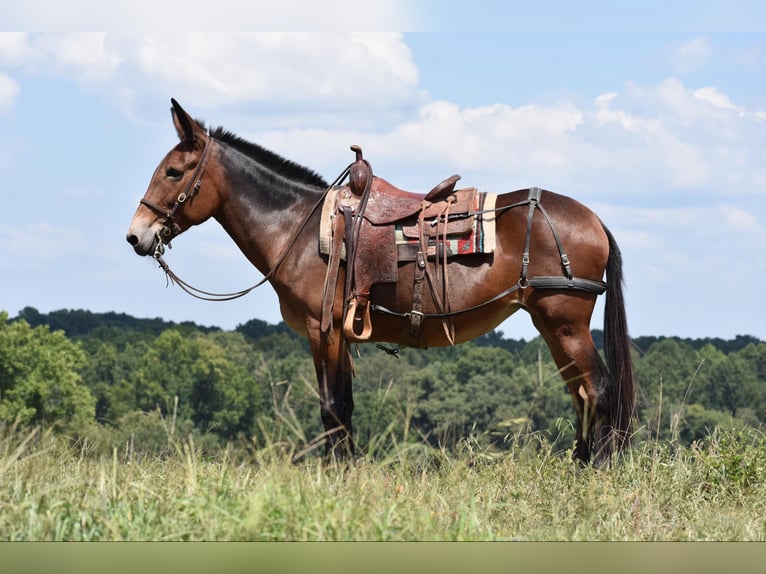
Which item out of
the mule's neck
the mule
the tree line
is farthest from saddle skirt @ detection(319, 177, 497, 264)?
the tree line

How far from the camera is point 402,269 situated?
807cm

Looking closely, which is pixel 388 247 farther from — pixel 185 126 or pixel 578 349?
pixel 185 126

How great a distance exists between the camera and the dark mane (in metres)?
8.55

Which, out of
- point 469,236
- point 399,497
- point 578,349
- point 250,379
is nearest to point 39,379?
point 250,379

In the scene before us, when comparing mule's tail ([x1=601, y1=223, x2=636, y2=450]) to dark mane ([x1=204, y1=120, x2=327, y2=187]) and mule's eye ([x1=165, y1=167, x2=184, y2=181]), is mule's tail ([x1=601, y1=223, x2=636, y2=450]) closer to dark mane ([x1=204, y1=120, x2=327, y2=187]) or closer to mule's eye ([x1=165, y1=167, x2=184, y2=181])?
dark mane ([x1=204, y1=120, x2=327, y2=187])

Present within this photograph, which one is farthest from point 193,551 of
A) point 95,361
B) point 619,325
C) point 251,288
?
point 95,361

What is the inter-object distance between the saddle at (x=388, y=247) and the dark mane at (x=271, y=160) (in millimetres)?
537

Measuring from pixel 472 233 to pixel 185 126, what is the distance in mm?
2561

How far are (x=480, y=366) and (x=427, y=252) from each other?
64594 millimetres

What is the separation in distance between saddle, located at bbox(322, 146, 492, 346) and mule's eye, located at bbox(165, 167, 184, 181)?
1322 millimetres

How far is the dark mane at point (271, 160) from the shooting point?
A: 855cm

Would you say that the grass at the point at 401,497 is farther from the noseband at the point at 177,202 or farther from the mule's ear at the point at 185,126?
the mule's ear at the point at 185,126

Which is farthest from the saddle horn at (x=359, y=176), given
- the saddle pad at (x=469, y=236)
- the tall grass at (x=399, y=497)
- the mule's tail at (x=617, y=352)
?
the tall grass at (x=399, y=497)

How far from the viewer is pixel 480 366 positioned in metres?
72.0
